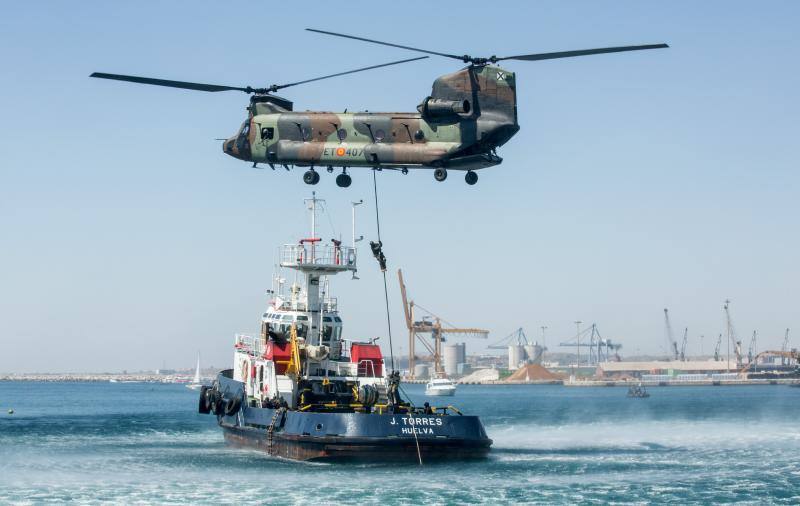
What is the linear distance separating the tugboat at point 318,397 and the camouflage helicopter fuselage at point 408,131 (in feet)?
30.5

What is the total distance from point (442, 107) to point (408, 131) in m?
1.41

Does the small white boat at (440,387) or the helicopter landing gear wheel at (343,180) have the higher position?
the helicopter landing gear wheel at (343,180)

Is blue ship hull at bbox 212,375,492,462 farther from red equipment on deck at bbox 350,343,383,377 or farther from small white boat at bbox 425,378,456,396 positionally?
small white boat at bbox 425,378,456,396

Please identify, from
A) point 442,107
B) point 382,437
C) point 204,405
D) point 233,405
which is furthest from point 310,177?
point 204,405

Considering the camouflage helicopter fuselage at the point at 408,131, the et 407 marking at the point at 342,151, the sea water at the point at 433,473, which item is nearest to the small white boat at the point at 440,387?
the sea water at the point at 433,473

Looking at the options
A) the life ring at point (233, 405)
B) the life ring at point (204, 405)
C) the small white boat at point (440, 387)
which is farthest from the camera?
the small white boat at point (440, 387)

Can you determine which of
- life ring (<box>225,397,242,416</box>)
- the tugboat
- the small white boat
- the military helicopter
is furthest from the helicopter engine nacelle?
the small white boat

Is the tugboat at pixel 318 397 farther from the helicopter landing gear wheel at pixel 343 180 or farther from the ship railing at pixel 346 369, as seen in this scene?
the helicopter landing gear wheel at pixel 343 180

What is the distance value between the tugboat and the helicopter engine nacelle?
10.6m

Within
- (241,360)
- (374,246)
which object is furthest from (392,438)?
(241,360)

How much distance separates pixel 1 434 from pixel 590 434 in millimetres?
32364

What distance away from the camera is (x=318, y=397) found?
42531mm

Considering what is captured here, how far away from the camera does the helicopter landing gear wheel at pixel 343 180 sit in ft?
112

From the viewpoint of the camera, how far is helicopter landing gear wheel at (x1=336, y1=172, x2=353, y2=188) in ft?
112
